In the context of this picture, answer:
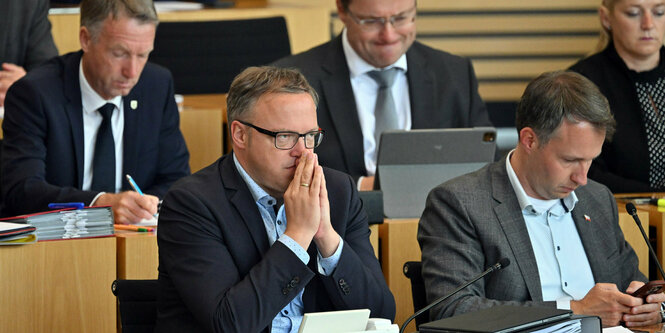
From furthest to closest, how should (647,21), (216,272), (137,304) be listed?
(647,21) → (137,304) → (216,272)

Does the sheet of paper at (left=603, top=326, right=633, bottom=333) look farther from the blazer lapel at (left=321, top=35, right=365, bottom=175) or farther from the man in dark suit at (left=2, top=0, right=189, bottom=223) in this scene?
the man in dark suit at (left=2, top=0, right=189, bottom=223)

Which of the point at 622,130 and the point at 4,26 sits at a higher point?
the point at 4,26

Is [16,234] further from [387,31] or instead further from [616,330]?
[387,31]

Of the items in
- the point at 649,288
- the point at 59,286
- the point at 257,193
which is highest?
the point at 257,193

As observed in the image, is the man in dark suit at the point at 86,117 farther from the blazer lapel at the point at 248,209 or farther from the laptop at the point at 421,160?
the blazer lapel at the point at 248,209

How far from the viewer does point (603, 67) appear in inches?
171

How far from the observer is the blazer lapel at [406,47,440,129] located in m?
4.12

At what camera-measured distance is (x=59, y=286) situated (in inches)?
119

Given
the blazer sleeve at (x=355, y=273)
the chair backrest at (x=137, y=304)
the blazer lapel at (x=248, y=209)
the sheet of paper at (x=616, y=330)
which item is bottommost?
the chair backrest at (x=137, y=304)

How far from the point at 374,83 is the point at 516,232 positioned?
59.1 inches

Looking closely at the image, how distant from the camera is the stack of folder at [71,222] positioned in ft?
9.87

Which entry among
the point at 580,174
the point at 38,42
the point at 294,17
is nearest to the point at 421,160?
the point at 580,174

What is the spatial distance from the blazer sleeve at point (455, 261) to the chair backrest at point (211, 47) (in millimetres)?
2700

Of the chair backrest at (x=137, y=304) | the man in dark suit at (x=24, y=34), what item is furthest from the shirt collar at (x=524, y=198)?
the man in dark suit at (x=24, y=34)
